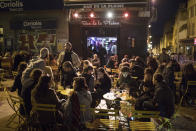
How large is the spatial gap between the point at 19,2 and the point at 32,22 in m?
1.66

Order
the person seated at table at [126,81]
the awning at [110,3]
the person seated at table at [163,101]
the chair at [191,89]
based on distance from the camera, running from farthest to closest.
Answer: the awning at [110,3] < the chair at [191,89] < the person seated at table at [126,81] < the person seated at table at [163,101]

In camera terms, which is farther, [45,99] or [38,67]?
[38,67]

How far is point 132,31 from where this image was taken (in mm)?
12305

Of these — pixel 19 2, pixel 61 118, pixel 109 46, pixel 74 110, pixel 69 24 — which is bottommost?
pixel 61 118

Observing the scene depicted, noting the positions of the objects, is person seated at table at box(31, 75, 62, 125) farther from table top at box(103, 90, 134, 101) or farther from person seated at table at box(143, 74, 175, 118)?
person seated at table at box(143, 74, 175, 118)

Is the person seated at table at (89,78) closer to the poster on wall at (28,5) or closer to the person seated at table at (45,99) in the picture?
the person seated at table at (45,99)

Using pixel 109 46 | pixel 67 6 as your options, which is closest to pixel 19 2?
pixel 67 6

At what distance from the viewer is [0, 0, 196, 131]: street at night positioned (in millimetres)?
3992

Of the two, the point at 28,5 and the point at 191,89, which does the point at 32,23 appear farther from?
the point at 191,89

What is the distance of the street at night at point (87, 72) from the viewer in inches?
157

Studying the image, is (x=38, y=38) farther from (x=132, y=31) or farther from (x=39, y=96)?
(x=39, y=96)

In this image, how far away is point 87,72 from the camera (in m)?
6.04

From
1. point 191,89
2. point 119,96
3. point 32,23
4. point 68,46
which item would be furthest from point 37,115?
point 32,23

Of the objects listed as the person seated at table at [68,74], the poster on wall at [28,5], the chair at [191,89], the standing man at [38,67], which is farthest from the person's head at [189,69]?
the poster on wall at [28,5]
